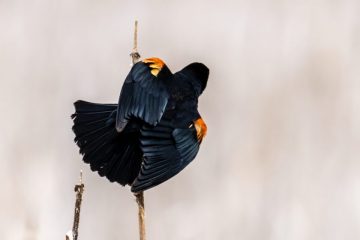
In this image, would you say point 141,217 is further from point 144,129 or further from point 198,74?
point 198,74

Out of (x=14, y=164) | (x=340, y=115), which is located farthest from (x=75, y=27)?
(x=340, y=115)

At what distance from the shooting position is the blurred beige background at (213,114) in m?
2.11

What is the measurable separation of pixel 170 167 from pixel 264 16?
89 cm

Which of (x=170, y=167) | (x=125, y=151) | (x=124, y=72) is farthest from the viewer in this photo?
(x=124, y=72)

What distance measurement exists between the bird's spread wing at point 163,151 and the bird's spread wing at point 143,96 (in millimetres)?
39

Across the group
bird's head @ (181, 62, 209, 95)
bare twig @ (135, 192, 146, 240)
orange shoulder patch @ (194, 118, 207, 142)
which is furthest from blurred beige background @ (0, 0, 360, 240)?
bare twig @ (135, 192, 146, 240)

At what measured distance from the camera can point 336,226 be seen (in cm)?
217

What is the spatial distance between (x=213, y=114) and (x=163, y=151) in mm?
606

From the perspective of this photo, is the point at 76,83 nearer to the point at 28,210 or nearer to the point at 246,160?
the point at 28,210

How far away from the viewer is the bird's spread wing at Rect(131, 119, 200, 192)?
1521 mm

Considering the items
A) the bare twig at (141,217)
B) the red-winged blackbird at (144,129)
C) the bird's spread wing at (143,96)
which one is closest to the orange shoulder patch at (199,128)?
the red-winged blackbird at (144,129)

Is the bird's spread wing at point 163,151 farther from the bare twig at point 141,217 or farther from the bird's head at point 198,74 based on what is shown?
the bird's head at point 198,74

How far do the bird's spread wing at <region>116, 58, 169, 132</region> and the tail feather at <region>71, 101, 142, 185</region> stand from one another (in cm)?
6

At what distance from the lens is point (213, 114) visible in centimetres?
221
